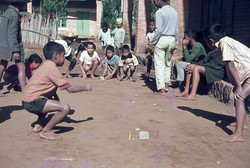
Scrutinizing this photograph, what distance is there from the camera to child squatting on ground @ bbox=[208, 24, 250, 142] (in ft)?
16.6

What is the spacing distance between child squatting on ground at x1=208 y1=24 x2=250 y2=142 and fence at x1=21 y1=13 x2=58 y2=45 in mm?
15612

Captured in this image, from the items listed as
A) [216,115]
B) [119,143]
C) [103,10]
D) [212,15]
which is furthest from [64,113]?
[103,10]

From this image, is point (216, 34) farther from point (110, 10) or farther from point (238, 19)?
point (110, 10)

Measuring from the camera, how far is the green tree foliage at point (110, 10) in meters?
35.6

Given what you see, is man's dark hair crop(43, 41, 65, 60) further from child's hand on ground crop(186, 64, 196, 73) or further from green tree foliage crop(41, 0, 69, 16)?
green tree foliage crop(41, 0, 69, 16)

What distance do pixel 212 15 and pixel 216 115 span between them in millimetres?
5479

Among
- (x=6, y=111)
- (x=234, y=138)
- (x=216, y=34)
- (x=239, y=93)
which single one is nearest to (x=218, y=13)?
(x=216, y=34)

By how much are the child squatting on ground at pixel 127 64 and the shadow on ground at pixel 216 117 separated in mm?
3480

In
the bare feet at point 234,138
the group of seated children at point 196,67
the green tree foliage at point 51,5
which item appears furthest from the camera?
the green tree foliage at point 51,5

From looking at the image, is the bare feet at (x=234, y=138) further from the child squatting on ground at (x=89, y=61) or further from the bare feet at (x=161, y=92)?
the child squatting on ground at (x=89, y=61)

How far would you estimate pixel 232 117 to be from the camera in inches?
256

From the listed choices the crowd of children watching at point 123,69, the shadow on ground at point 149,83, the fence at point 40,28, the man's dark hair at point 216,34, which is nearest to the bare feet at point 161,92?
the crowd of children watching at point 123,69

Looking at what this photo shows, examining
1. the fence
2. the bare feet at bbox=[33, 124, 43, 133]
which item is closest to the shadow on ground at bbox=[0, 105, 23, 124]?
the bare feet at bbox=[33, 124, 43, 133]

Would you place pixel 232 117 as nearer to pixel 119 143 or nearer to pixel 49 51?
pixel 119 143
